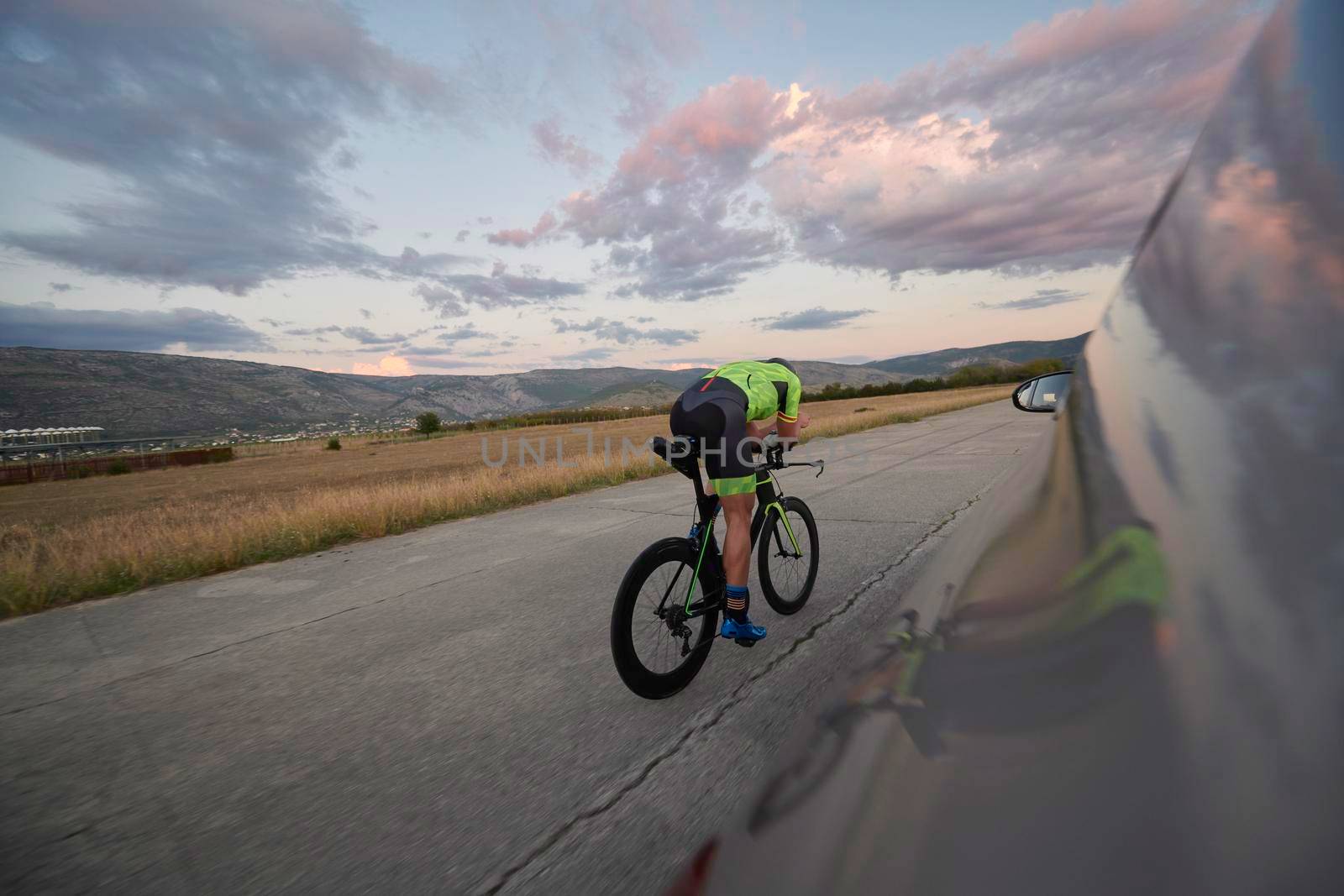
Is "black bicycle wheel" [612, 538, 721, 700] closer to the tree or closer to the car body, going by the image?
the car body

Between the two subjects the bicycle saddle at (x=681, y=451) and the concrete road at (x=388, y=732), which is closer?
the concrete road at (x=388, y=732)

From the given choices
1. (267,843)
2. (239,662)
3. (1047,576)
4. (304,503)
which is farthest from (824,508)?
(304,503)

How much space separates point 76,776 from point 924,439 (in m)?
16.5

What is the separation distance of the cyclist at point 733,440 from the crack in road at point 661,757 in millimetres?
279

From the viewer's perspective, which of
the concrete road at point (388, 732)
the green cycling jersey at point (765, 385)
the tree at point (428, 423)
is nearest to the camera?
the concrete road at point (388, 732)

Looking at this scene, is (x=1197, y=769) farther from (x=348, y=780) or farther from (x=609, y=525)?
(x=609, y=525)

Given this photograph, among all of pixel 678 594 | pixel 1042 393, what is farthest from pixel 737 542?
pixel 1042 393

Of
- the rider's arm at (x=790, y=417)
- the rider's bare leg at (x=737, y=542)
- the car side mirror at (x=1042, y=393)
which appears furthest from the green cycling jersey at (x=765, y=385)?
the car side mirror at (x=1042, y=393)

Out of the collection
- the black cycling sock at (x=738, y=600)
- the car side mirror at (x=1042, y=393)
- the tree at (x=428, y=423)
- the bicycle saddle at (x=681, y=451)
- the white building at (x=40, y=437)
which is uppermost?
the car side mirror at (x=1042, y=393)

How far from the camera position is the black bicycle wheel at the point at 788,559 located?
3.98 meters

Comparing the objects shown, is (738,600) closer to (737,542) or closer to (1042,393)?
(737,542)

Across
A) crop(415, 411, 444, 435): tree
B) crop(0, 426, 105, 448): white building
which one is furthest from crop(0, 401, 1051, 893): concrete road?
crop(0, 426, 105, 448): white building

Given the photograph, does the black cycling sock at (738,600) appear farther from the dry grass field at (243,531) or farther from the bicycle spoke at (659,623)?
the dry grass field at (243,531)

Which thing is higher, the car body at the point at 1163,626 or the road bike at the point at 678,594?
the car body at the point at 1163,626
